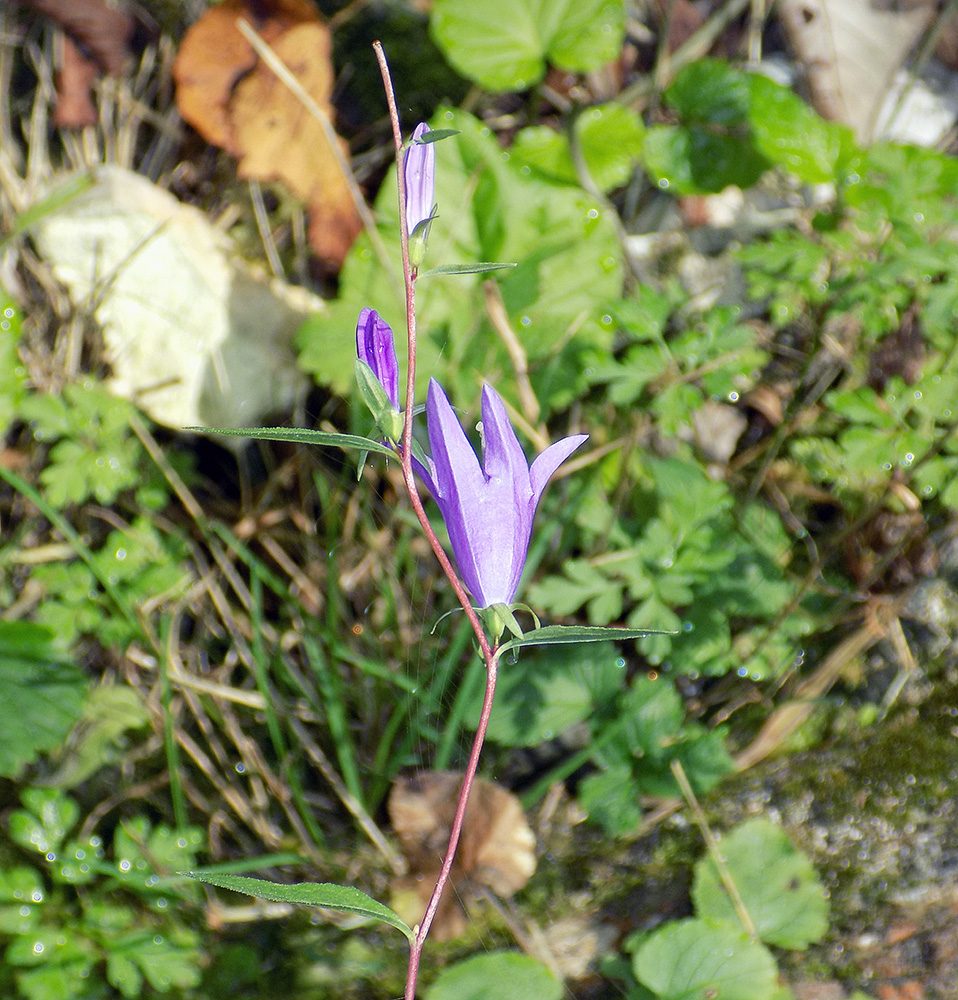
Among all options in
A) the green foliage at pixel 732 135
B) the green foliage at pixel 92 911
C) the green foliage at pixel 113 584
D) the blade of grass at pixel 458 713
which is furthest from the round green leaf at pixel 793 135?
the green foliage at pixel 92 911

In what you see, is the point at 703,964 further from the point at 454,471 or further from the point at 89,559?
the point at 89,559

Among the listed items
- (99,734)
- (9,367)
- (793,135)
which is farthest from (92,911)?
(793,135)

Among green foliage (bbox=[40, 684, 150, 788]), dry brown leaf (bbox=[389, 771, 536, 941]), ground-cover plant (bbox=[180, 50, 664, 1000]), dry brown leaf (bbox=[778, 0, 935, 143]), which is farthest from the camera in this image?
dry brown leaf (bbox=[778, 0, 935, 143])

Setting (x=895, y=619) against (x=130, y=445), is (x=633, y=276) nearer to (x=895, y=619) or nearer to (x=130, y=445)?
(x=895, y=619)

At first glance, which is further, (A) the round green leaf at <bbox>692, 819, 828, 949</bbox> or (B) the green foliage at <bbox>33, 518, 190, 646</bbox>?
(B) the green foliage at <bbox>33, 518, 190, 646</bbox>

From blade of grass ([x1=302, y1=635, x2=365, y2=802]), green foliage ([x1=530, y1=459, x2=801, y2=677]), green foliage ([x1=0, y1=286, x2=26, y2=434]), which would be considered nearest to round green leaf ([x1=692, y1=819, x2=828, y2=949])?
green foliage ([x1=530, y1=459, x2=801, y2=677])

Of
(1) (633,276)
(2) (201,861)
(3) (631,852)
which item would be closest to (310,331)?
(1) (633,276)

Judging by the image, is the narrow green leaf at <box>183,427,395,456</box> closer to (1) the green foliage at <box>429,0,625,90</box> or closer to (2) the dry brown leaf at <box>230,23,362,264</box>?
(2) the dry brown leaf at <box>230,23,362,264</box>

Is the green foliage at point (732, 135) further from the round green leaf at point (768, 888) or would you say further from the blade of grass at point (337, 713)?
the round green leaf at point (768, 888)
